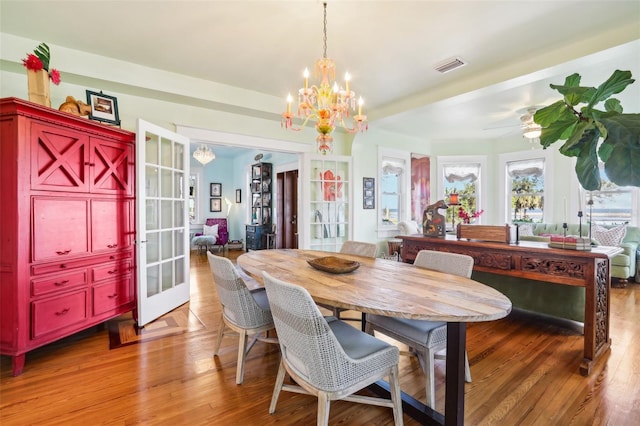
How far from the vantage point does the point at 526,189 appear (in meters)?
6.33

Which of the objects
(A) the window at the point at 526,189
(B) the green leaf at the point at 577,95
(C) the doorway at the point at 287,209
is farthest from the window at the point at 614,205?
(B) the green leaf at the point at 577,95

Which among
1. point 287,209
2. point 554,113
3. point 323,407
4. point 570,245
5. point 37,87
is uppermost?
point 37,87

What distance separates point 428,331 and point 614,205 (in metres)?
6.05

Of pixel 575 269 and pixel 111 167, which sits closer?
pixel 575 269

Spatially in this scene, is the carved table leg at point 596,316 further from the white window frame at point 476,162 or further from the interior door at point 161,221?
the white window frame at point 476,162

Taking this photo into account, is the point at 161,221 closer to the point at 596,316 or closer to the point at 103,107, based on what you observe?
the point at 103,107

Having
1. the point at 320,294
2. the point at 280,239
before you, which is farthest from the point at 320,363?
the point at 280,239

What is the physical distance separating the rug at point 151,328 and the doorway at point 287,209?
3.68 metres

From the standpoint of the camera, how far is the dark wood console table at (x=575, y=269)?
2188 millimetres

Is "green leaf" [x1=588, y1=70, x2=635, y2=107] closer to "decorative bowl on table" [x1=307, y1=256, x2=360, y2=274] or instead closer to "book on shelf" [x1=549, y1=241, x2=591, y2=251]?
"decorative bowl on table" [x1=307, y1=256, x2=360, y2=274]

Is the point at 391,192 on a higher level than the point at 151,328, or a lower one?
higher

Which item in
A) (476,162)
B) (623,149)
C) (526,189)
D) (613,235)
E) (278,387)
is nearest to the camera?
(623,149)

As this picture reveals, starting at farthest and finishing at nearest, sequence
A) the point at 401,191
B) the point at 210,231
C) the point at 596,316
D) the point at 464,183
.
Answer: the point at 210,231
the point at 464,183
the point at 401,191
the point at 596,316

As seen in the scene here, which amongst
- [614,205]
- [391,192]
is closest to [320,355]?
[391,192]
